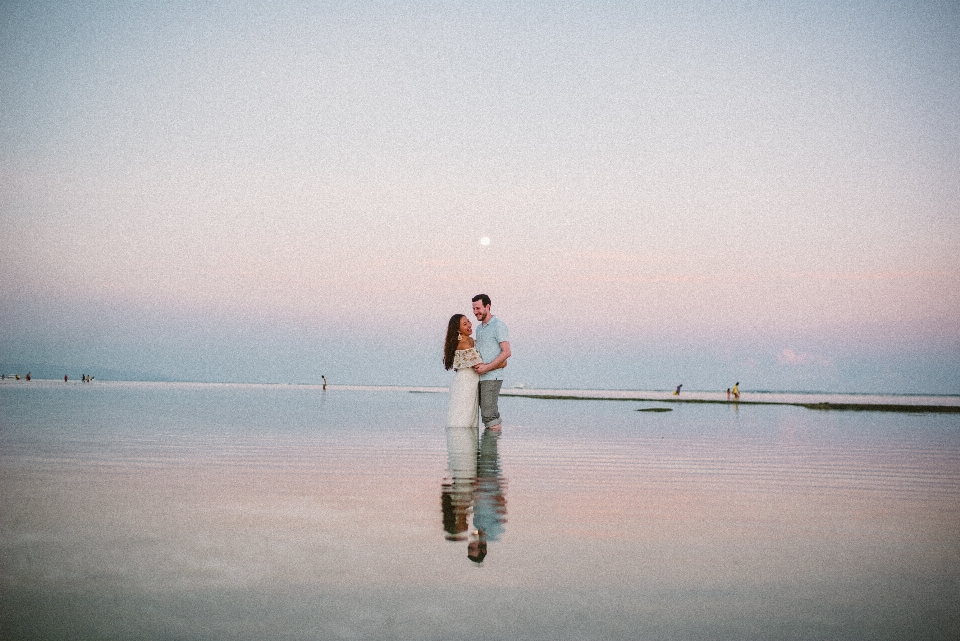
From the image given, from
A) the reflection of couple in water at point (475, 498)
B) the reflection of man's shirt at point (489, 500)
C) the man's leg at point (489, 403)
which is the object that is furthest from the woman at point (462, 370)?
the reflection of man's shirt at point (489, 500)

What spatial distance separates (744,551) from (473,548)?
1655 millimetres

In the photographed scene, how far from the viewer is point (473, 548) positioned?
4.48 m

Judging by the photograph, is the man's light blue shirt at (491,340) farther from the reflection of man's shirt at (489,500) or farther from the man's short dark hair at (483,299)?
the reflection of man's shirt at (489,500)

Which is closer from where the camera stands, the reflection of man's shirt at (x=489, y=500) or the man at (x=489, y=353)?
the reflection of man's shirt at (x=489, y=500)

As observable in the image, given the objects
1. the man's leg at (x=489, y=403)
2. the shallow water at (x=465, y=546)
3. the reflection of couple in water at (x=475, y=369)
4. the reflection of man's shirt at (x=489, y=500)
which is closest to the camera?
the shallow water at (x=465, y=546)

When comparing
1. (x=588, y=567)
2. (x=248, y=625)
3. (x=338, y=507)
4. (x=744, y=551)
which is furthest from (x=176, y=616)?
(x=744, y=551)

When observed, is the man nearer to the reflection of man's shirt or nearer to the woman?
the woman

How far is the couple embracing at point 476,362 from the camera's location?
14.8m

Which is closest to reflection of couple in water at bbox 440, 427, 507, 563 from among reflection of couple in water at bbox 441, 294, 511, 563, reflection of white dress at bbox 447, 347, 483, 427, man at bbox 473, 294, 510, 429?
reflection of couple in water at bbox 441, 294, 511, 563

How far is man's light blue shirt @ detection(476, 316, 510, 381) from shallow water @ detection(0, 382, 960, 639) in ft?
16.9

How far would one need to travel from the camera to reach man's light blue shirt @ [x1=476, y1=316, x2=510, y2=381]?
1492cm

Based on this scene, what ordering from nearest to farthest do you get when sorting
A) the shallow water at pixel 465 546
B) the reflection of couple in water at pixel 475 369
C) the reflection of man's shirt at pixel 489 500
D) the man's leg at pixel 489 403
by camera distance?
the shallow water at pixel 465 546, the reflection of man's shirt at pixel 489 500, the reflection of couple in water at pixel 475 369, the man's leg at pixel 489 403

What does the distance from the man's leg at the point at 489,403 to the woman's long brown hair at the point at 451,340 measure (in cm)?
92

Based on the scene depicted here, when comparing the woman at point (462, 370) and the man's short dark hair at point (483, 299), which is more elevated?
the man's short dark hair at point (483, 299)
